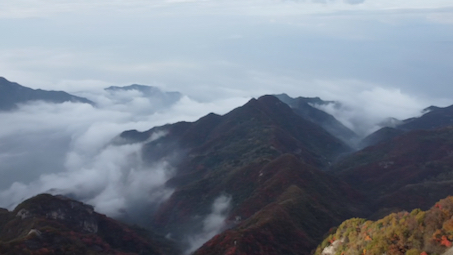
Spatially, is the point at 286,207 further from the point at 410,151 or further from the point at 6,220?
the point at 410,151

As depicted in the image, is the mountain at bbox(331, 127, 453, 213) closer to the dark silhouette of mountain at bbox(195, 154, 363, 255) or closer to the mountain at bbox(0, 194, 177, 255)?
the dark silhouette of mountain at bbox(195, 154, 363, 255)

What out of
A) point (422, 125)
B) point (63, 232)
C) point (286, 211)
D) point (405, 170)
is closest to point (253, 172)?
point (286, 211)

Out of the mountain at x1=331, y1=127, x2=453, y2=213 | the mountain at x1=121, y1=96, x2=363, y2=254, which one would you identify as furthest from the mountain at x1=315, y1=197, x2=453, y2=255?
the mountain at x1=331, y1=127, x2=453, y2=213

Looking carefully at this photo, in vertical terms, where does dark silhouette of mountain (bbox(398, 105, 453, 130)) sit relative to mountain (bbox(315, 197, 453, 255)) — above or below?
below

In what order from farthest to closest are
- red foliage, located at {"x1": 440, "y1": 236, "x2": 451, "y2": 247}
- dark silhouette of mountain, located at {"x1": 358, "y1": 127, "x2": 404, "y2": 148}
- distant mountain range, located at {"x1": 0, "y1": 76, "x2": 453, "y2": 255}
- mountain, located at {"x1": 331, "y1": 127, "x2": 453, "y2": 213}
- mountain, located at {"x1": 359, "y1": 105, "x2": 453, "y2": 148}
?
mountain, located at {"x1": 359, "y1": 105, "x2": 453, "y2": 148} → dark silhouette of mountain, located at {"x1": 358, "y1": 127, "x2": 404, "y2": 148} → mountain, located at {"x1": 331, "y1": 127, "x2": 453, "y2": 213} → distant mountain range, located at {"x1": 0, "y1": 76, "x2": 453, "y2": 255} → red foliage, located at {"x1": 440, "y1": 236, "x2": 451, "y2": 247}

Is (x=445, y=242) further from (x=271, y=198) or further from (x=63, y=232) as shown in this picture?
(x=271, y=198)

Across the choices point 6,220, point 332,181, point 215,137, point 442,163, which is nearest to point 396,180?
point 442,163
